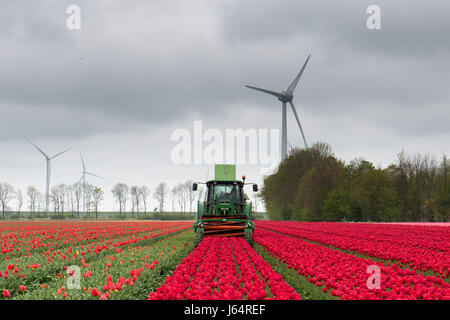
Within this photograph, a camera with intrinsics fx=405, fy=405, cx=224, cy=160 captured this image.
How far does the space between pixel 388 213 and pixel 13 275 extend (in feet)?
212

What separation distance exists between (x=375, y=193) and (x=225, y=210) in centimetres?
5164

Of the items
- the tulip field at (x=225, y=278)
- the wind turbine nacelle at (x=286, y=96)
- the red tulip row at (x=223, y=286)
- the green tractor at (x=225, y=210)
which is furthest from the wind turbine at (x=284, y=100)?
the red tulip row at (x=223, y=286)

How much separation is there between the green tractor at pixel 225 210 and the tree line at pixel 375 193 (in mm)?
47616

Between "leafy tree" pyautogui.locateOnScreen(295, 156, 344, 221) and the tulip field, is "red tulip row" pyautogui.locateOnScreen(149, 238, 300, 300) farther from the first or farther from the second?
"leafy tree" pyautogui.locateOnScreen(295, 156, 344, 221)

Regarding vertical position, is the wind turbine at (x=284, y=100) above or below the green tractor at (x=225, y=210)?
above

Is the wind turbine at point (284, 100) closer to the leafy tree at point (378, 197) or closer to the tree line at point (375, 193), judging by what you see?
the tree line at point (375, 193)

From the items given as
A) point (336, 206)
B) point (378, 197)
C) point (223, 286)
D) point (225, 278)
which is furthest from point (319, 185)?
point (223, 286)

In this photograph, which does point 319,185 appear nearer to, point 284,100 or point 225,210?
point 284,100

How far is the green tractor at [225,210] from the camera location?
2119 centimetres

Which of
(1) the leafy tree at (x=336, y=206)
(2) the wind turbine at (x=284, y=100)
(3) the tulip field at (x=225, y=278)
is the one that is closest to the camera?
(3) the tulip field at (x=225, y=278)

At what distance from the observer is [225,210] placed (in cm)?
2264

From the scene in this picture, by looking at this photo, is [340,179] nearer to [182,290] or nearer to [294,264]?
[294,264]
